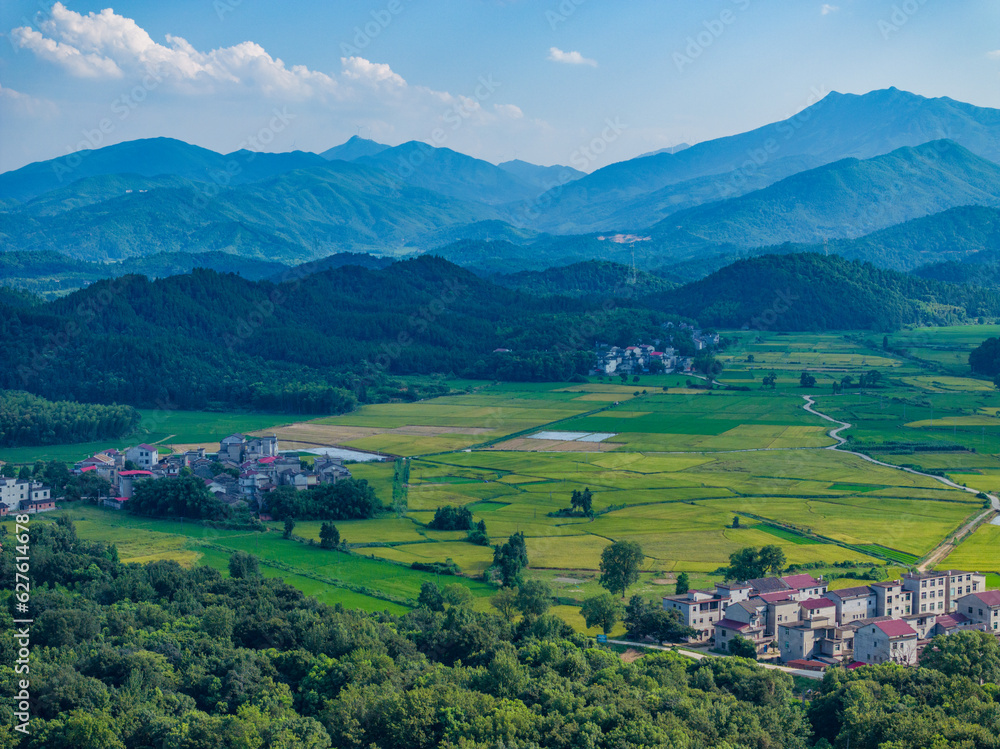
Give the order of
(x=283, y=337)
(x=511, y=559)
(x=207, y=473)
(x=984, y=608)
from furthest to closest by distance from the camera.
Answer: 1. (x=283, y=337)
2. (x=207, y=473)
3. (x=511, y=559)
4. (x=984, y=608)

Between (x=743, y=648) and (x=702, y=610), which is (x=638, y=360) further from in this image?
(x=743, y=648)

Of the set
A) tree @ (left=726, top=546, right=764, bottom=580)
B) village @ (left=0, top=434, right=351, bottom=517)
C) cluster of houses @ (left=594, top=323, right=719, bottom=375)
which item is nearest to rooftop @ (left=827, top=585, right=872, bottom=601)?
tree @ (left=726, top=546, right=764, bottom=580)

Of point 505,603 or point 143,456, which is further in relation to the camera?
point 143,456

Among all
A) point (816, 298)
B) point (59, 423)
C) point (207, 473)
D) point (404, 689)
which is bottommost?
point (404, 689)

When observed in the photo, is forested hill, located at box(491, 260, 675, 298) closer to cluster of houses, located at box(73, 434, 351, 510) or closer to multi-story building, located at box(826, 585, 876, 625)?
cluster of houses, located at box(73, 434, 351, 510)

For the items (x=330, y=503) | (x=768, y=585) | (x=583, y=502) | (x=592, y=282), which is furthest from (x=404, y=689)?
(x=592, y=282)

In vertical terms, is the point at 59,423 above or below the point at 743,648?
above

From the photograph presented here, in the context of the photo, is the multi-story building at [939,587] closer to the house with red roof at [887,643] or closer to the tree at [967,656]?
the house with red roof at [887,643]

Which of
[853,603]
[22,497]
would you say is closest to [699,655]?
[853,603]

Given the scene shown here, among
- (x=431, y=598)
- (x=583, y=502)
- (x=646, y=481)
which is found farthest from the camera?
(x=646, y=481)
